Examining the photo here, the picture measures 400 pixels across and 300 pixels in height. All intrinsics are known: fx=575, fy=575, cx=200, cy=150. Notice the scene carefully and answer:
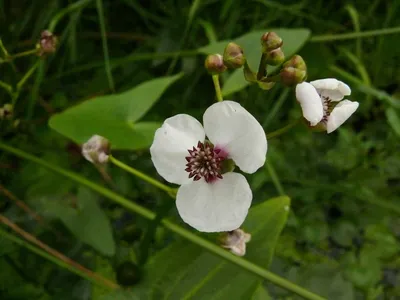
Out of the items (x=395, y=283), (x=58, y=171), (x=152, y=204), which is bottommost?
(x=395, y=283)

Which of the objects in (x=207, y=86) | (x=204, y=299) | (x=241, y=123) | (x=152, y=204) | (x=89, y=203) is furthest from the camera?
(x=207, y=86)

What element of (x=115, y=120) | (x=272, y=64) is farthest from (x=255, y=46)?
(x=272, y=64)

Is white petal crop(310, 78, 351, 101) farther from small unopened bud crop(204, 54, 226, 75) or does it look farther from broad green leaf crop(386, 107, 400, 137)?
broad green leaf crop(386, 107, 400, 137)

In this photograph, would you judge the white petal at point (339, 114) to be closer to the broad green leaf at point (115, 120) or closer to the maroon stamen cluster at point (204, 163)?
the maroon stamen cluster at point (204, 163)

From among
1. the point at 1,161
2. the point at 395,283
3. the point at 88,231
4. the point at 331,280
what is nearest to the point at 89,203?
the point at 88,231

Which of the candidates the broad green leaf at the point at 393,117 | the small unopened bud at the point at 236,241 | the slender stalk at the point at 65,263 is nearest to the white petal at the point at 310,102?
the small unopened bud at the point at 236,241

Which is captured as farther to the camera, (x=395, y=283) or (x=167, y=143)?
(x=395, y=283)

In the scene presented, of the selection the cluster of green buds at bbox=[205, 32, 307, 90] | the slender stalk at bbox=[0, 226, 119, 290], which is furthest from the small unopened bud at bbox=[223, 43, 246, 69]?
the slender stalk at bbox=[0, 226, 119, 290]

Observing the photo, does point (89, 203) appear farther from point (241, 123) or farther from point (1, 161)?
point (241, 123)
